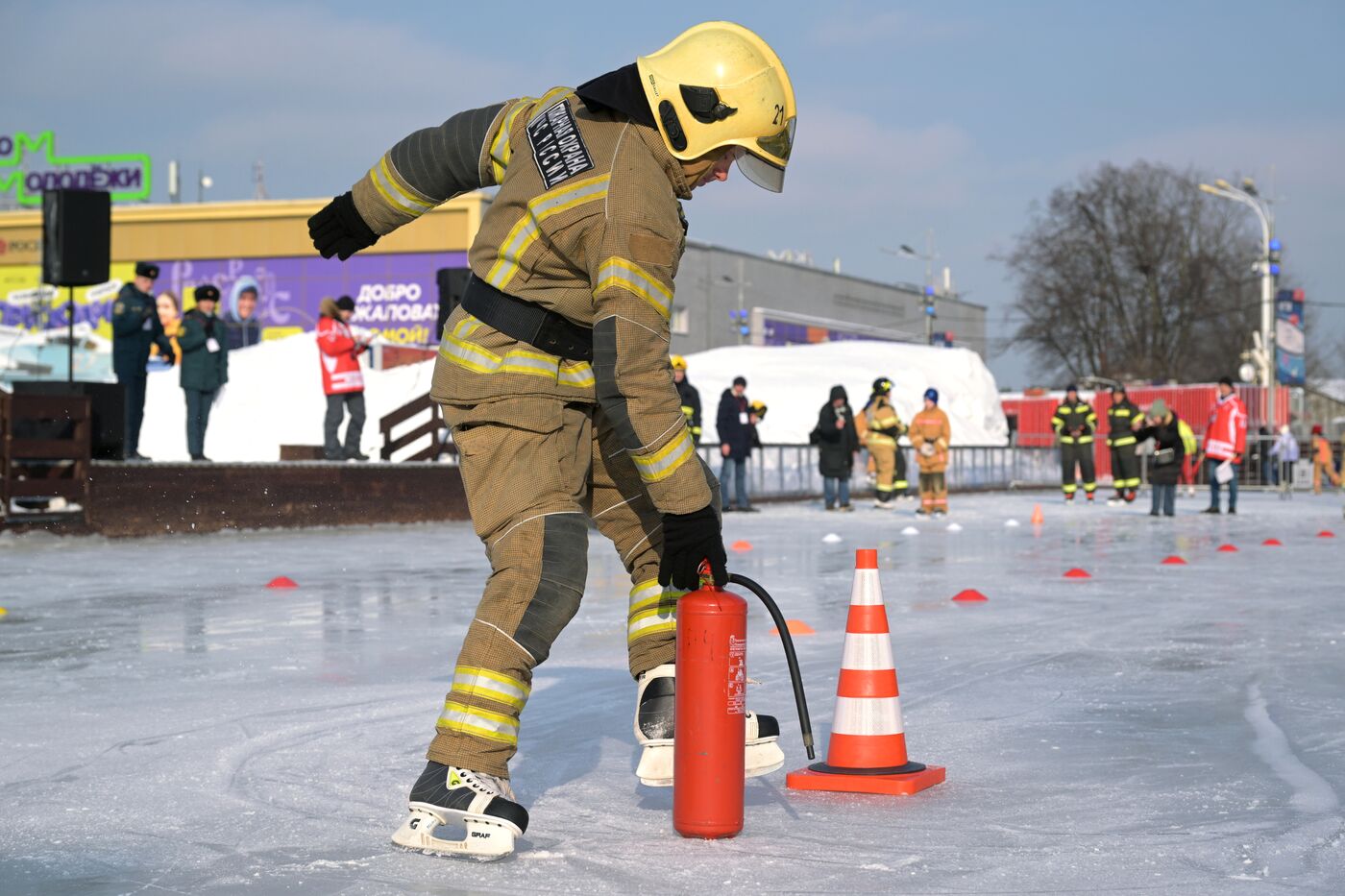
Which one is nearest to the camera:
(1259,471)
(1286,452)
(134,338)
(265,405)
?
(134,338)

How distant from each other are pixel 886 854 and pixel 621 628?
434 cm

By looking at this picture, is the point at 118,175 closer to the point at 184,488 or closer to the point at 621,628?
the point at 184,488

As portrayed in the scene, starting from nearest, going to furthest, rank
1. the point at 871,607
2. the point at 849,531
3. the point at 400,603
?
the point at 871,607 → the point at 400,603 → the point at 849,531

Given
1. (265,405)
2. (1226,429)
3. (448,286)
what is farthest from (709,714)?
(265,405)

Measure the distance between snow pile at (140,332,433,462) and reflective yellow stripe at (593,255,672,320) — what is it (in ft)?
73.5

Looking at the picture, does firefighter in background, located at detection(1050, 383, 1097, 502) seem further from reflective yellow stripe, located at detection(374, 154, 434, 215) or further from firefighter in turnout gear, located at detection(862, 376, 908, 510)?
reflective yellow stripe, located at detection(374, 154, 434, 215)

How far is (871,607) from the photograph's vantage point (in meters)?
4.25

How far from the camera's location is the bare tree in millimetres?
55188

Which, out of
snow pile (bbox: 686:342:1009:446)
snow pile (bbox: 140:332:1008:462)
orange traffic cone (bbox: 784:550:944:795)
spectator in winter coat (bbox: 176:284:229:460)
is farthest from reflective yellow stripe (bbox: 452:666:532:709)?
snow pile (bbox: 686:342:1009:446)

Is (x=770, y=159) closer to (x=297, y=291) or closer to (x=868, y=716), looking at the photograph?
(x=868, y=716)

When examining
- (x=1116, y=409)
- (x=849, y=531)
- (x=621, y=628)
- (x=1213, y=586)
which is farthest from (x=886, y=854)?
(x=1116, y=409)

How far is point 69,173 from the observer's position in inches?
2206

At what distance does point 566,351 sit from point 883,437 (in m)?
18.5

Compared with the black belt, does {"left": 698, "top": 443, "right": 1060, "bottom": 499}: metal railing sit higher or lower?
lower
